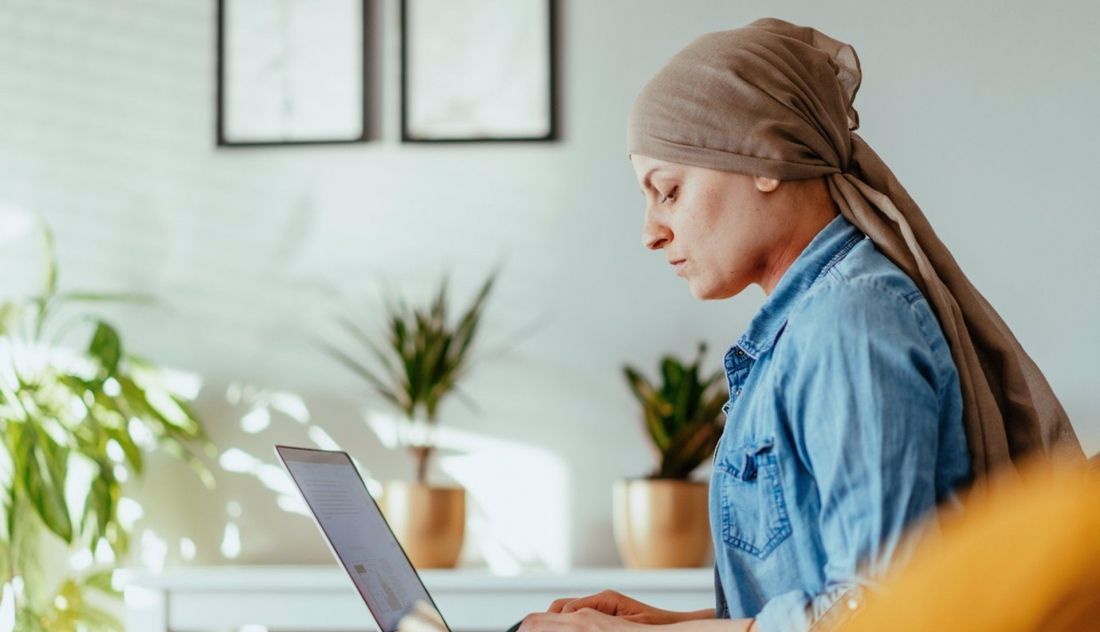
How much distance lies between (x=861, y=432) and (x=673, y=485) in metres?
1.45

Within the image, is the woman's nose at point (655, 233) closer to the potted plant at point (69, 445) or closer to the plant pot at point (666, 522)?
the plant pot at point (666, 522)

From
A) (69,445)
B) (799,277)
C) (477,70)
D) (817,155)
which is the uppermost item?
(477,70)

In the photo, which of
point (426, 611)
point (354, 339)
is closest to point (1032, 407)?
point (426, 611)

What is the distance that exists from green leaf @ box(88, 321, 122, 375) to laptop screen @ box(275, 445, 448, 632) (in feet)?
4.10

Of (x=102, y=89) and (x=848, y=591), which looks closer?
(x=848, y=591)

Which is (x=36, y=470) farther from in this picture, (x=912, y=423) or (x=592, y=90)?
(x=912, y=423)

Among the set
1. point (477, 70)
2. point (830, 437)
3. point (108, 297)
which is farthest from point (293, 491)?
point (830, 437)

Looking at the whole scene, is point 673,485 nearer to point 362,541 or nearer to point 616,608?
point 616,608

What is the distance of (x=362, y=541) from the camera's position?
136cm

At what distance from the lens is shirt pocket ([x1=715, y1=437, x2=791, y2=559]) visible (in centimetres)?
113

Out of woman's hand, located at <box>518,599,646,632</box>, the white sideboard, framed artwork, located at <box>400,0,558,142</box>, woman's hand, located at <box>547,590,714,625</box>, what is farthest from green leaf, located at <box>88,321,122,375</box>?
woman's hand, located at <box>518,599,646,632</box>

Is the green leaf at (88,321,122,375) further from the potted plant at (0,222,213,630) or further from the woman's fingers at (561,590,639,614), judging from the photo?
the woman's fingers at (561,590,639,614)

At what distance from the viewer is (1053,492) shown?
1015 mm

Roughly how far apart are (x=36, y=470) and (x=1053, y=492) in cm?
208
